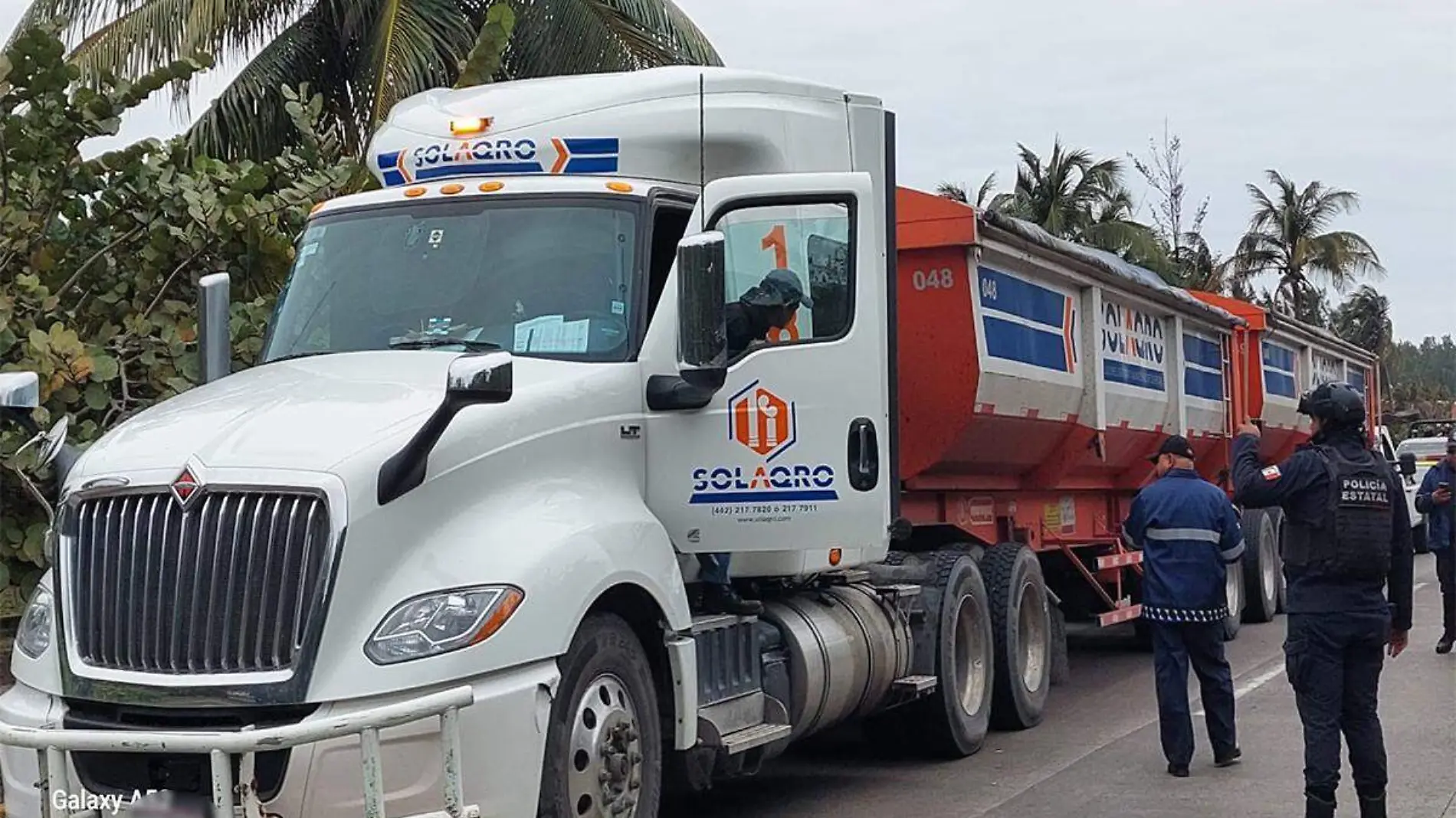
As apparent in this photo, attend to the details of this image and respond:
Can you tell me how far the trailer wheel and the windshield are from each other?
14.0 ft

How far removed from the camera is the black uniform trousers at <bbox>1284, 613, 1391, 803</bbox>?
280 inches

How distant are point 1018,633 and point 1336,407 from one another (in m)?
3.56

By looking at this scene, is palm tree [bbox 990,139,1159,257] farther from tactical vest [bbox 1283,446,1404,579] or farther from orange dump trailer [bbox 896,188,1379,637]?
tactical vest [bbox 1283,446,1404,579]

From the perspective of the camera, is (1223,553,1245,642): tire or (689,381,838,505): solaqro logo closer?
(689,381,838,505): solaqro logo

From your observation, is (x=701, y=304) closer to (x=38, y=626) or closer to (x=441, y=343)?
(x=441, y=343)

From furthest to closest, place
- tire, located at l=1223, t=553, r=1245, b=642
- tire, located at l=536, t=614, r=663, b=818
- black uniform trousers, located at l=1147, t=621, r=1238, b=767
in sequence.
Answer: tire, located at l=1223, t=553, r=1245, b=642 → black uniform trousers, located at l=1147, t=621, r=1238, b=767 → tire, located at l=536, t=614, r=663, b=818

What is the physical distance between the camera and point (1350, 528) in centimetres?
716

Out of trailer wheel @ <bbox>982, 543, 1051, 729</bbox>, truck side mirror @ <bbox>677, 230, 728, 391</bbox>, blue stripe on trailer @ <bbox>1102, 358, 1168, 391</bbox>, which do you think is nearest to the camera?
truck side mirror @ <bbox>677, 230, 728, 391</bbox>

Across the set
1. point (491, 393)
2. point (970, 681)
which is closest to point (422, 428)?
point (491, 393)

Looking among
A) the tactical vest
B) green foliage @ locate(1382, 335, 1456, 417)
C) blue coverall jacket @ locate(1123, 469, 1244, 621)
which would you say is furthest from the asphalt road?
green foliage @ locate(1382, 335, 1456, 417)

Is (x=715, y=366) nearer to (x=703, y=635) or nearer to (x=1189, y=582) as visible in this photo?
(x=703, y=635)

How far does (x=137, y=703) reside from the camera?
541 cm

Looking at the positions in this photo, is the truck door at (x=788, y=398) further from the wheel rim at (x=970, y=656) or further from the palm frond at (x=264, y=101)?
the palm frond at (x=264, y=101)

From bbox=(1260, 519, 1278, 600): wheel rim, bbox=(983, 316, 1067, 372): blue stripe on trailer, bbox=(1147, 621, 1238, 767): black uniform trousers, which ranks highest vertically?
bbox=(983, 316, 1067, 372): blue stripe on trailer
